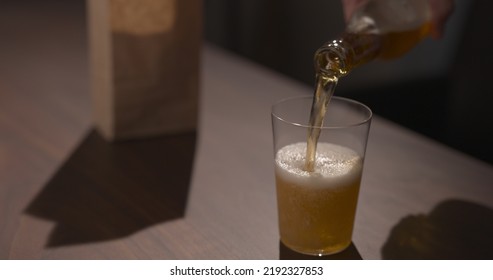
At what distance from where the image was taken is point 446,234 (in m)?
0.87

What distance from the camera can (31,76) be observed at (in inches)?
57.9

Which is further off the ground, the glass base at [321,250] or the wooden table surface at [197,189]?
the glass base at [321,250]

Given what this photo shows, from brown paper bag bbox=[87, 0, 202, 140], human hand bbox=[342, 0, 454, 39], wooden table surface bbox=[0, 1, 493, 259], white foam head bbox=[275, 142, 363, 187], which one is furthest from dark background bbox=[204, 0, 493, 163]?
white foam head bbox=[275, 142, 363, 187]

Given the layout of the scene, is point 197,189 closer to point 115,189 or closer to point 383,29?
point 115,189

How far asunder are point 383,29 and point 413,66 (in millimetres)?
463

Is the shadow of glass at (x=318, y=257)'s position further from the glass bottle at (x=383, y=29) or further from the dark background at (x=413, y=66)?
the dark background at (x=413, y=66)

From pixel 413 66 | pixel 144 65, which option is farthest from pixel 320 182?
pixel 413 66

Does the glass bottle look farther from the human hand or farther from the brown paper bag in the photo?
the brown paper bag

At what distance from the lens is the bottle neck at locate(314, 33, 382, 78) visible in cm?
78

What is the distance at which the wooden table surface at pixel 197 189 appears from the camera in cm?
84

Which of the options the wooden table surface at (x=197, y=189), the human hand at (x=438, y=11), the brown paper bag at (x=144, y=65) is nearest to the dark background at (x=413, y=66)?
the wooden table surface at (x=197, y=189)
